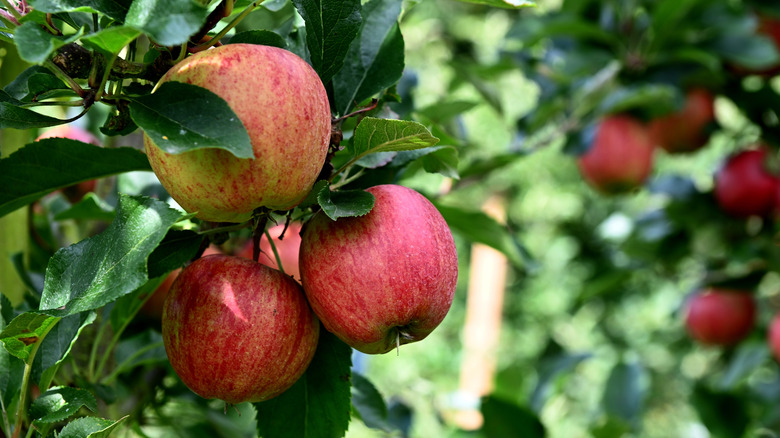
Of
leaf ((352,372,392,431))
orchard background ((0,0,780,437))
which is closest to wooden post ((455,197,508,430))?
orchard background ((0,0,780,437))

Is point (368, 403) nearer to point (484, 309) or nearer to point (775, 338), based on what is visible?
point (775, 338)


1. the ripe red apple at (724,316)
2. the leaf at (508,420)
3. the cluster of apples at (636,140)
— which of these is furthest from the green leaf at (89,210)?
the ripe red apple at (724,316)

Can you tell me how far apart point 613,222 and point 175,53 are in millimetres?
1327

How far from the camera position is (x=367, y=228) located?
1.38 ft

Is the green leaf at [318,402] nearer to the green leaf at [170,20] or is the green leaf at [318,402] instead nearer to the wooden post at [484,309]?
the green leaf at [170,20]

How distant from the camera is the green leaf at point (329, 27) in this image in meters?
0.43

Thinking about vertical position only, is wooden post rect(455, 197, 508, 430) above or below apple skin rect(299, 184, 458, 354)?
below

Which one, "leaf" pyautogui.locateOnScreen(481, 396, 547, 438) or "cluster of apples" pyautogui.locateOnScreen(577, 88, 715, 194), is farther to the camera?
"cluster of apples" pyautogui.locateOnScreen(577, 88, 715, 194)

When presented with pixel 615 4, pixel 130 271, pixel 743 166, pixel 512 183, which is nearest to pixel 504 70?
pixel 615 4

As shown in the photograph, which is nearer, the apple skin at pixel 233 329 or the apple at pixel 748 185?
the apple skin at pixel 233 329

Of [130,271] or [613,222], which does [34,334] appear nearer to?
[130,271]

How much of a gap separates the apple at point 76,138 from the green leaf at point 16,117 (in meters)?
0.36

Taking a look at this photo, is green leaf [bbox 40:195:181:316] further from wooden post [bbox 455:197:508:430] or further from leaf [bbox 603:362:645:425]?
wooden post [bbox 455:197:508:430]

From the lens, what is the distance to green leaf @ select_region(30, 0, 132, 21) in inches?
13.6
